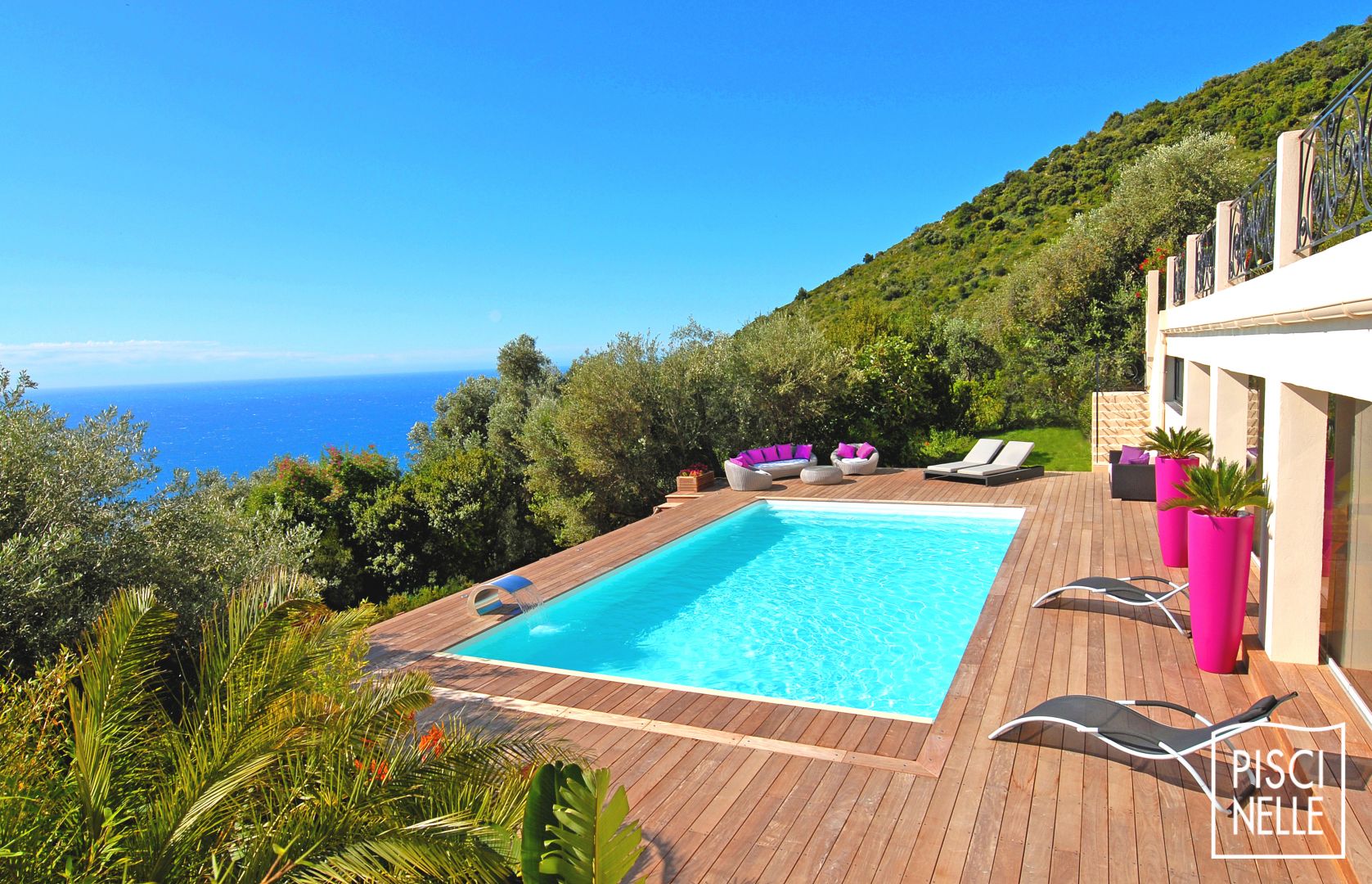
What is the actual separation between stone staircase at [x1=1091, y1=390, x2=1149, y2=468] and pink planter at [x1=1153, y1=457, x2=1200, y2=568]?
23.9 ft

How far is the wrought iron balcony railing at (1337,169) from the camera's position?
3.33 meters

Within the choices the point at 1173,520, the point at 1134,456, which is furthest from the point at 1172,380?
the point at 1173,520

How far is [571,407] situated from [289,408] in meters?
184

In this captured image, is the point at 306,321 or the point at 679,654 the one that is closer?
the point at 679,654

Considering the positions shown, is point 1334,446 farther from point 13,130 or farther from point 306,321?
point 306,321

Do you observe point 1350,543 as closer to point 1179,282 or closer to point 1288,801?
point 1288,801

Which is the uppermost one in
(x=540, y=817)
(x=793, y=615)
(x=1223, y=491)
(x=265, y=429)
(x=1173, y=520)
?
(x=1223, y=491)

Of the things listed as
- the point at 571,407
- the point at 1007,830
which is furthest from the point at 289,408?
the point at 1007,830

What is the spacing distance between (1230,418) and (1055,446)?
33.3ft

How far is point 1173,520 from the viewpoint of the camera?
7.19m

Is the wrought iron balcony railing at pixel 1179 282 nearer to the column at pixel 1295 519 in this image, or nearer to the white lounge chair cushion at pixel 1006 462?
the white lounge chair cushion at pixel 1006 462

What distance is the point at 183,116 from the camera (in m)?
13.4

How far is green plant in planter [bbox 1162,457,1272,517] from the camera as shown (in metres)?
4.58

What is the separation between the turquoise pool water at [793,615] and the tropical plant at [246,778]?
3131mm
